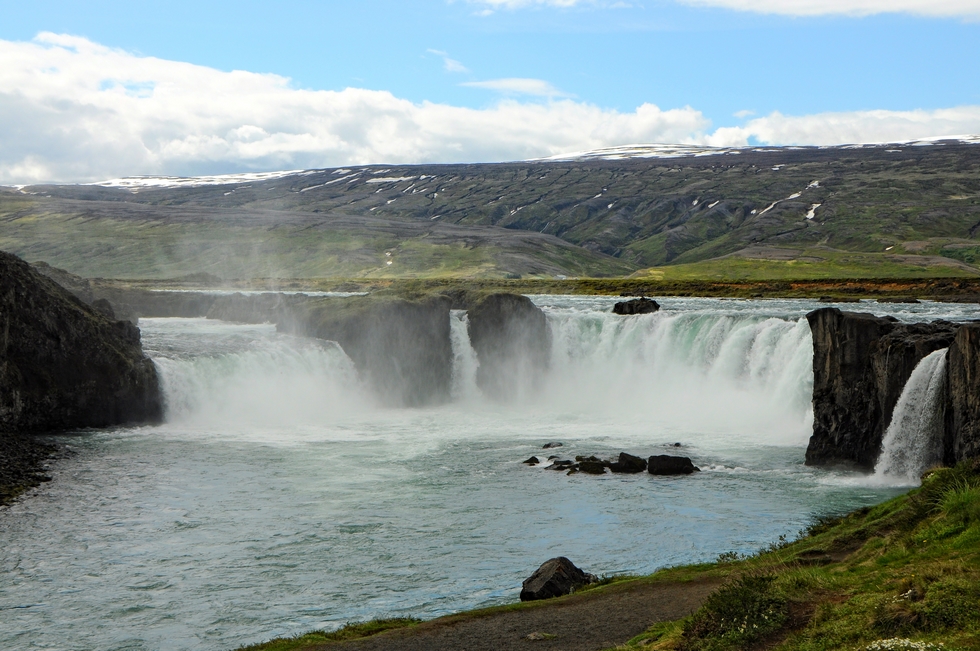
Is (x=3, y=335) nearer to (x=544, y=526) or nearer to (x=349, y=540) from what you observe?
(x=349, y=540)

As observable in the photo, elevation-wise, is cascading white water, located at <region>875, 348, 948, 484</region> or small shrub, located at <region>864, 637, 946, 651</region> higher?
small shrub, located at <region>864, 637, 946, 651</region>

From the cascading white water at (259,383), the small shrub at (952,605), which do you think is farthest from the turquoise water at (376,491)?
the small shrub at (952,605)

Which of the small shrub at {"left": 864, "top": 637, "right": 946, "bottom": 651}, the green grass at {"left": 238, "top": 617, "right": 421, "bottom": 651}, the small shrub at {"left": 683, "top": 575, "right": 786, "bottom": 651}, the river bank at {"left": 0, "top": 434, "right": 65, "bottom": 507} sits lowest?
the river bank at {"left": 0, "top": 434, "right": 65, "bottom": 507}

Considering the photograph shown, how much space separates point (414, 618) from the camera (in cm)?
2173

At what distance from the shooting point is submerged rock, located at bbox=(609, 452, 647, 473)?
39594mm

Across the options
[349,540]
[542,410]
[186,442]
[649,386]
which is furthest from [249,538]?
[649,386]

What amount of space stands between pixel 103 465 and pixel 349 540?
55.8 feet

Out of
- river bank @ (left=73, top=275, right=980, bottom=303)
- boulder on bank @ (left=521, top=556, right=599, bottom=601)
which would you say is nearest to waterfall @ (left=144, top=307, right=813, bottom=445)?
river bank @ (left=73, top=275, right=980, bottom=303)

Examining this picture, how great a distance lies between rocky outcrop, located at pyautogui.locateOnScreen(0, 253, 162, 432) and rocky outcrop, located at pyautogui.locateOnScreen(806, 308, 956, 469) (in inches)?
1454

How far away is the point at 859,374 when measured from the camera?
41094 millimetres

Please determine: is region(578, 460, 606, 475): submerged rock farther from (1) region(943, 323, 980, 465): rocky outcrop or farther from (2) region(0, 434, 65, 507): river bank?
(2) region(0, 434, 65, 507): river bank

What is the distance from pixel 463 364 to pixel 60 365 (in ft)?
95.9

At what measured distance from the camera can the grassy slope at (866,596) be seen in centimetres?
1230

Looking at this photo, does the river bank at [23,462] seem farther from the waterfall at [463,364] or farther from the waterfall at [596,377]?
the waterfall at [463,364]
